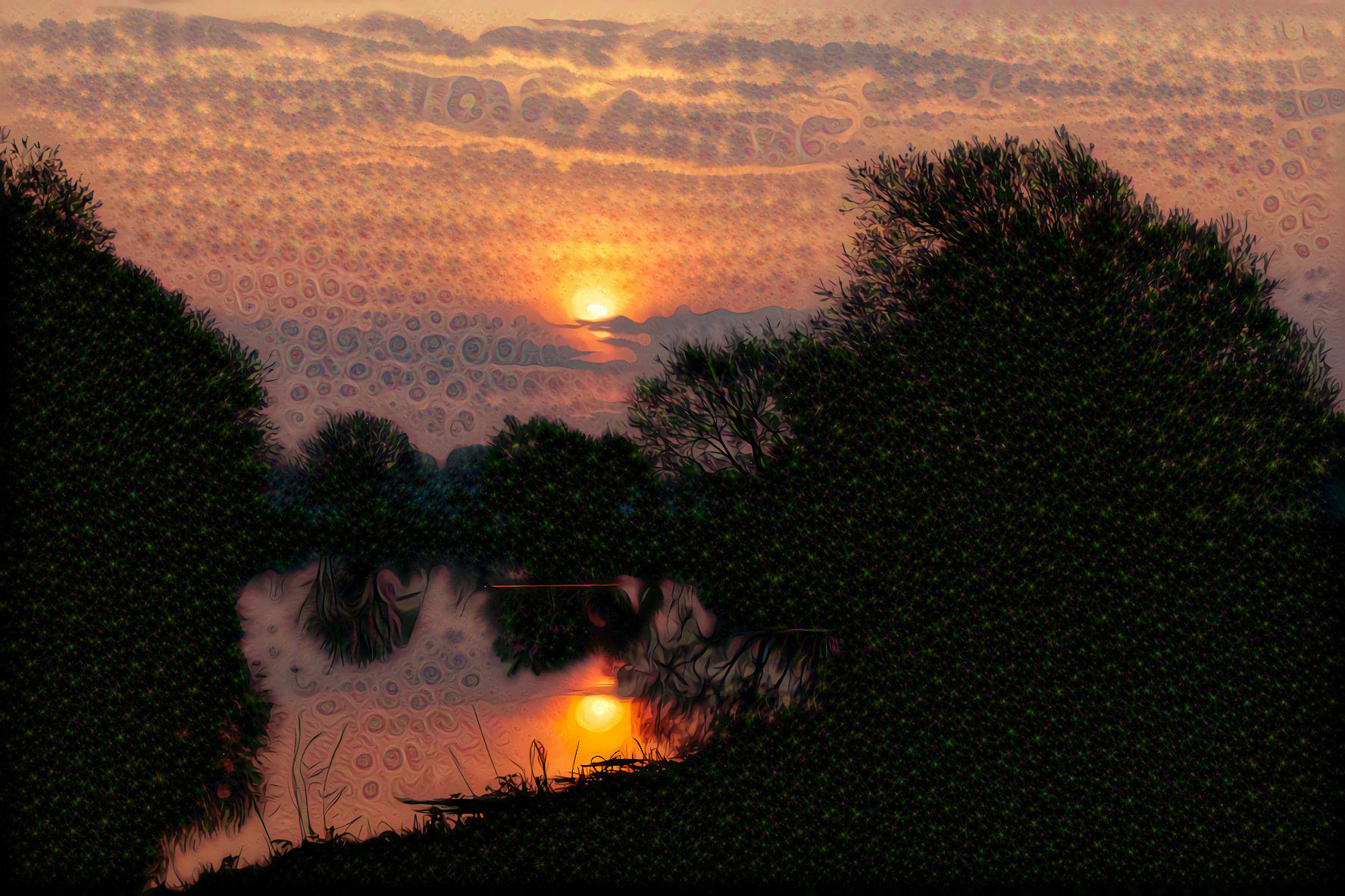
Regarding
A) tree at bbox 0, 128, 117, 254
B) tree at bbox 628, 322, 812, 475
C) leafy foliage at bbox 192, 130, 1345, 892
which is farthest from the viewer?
tree at bbox 0, 128, 117, 254

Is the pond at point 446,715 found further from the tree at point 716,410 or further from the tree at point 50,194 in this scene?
the tree at point 50,194

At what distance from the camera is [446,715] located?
468cm

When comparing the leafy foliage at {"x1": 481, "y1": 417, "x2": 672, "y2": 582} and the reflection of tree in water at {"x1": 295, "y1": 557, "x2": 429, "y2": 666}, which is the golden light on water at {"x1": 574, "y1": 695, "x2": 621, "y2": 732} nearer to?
the leafy foliage at {"x1": 481, "y1": 417, "x2": 672, "y2": 582}

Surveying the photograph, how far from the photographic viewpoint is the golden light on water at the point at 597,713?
4.65 metres

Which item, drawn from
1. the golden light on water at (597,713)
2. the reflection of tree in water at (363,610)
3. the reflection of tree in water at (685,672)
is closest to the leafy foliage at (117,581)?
the reflection of tree in water at (363,610)

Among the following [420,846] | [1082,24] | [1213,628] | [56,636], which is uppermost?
[1082,24]

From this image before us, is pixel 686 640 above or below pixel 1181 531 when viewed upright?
below

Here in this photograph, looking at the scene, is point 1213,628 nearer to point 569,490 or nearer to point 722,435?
point 722,435

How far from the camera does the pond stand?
183 inches

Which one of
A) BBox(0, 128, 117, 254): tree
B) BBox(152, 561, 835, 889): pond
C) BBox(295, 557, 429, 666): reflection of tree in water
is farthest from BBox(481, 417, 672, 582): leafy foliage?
BBox(0, 128, 117, 254): tree

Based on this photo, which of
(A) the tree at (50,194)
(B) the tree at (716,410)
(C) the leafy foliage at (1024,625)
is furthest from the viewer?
(A) the tree at (50,194)

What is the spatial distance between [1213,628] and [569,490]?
11.6ft

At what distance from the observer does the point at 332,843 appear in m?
4.66

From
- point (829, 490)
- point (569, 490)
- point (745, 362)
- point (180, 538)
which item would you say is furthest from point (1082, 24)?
point (180, 538)
